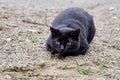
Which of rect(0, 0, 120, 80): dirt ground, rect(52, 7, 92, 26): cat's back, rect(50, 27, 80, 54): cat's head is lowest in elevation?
rect(0, 0, 120, 80): dirt ground

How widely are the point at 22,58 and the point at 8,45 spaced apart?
1.80ft

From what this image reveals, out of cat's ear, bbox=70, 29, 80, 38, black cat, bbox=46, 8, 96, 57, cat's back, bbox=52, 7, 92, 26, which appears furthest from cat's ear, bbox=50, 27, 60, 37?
cat's back, bbox=52, 7, 92, 26

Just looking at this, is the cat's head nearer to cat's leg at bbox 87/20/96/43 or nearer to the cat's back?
the cat's back

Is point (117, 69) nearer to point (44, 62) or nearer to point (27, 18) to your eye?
point (44, 62)

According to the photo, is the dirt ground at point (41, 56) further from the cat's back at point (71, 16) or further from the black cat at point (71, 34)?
the cat's back at point (71, 16)

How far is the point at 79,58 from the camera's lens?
5625 millimetres

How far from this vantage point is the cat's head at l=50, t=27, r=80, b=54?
216 inches

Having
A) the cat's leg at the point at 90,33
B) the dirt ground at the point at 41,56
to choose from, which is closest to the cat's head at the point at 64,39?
the dirt ground at the point at 41,56

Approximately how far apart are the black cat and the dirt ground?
11 centimetres

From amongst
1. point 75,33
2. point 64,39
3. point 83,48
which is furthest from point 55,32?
point 83,48

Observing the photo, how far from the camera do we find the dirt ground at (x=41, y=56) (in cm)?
504

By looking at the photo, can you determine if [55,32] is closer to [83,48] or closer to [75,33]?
[75,33]

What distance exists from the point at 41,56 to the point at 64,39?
371 mm

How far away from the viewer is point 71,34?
552 cm
